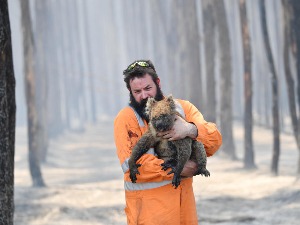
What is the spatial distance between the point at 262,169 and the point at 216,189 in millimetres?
3058

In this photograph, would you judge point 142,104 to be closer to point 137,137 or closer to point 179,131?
point 137,137

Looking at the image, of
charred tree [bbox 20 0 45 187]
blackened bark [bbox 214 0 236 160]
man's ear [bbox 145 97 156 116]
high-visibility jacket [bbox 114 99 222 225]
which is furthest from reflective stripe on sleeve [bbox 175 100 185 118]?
blackened bark [bbox 214 0 236 160]

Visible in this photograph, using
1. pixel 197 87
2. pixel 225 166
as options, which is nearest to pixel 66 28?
pixel 197 87

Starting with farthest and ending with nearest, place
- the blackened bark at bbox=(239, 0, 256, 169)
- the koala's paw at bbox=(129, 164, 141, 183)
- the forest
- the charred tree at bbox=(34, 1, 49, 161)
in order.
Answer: the charred tree at bbox=(34, 1, 49, 161), the blackened bark at bbox=(239, 0, 256, 169), the forest, the koala's paw at bbox=(129, 164, 141, 183)

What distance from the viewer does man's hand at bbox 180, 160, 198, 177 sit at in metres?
3.30

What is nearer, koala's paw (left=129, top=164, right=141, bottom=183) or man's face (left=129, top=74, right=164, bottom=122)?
koala's paw (left=129, top=164, right=141, bottom=183)

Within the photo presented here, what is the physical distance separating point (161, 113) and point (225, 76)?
44.0 feet

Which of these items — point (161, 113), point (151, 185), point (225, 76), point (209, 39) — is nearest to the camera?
point (161, 113)

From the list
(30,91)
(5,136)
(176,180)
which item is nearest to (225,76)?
(30,91)

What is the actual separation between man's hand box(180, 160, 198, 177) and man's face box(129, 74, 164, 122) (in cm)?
35

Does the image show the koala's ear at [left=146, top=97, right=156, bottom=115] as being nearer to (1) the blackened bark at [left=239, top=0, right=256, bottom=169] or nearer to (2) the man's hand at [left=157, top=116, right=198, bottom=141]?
(2) the man's hand at [left=157, top=116, right=198, bottom=141]

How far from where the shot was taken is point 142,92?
3451mm

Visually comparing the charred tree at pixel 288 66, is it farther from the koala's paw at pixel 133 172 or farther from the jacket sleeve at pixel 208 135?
the koala's paw at pixel 133 172

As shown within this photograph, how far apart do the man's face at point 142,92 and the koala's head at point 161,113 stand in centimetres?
14
